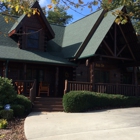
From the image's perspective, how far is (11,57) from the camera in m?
14.0

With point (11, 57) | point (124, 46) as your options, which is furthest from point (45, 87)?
point (124, 46)

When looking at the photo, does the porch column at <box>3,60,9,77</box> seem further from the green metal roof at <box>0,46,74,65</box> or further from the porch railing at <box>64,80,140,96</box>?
the porch railing at <box>64,80,140,96</box>

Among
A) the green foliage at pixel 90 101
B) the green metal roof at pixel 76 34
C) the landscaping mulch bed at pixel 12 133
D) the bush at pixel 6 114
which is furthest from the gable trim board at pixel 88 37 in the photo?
the landscaping mulch bed at pixel 12 133

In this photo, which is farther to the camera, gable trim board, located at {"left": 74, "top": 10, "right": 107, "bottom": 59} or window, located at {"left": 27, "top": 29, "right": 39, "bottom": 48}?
window, located at {"left": 27, "top": 29, "right": 39, "bottom": 48}

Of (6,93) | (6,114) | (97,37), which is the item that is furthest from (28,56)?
(6,114)

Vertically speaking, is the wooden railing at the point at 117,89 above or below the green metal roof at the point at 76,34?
below

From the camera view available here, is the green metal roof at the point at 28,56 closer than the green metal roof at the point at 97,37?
Yes

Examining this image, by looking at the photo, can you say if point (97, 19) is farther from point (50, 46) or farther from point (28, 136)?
point (28, 136)

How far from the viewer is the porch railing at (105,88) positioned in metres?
14.2

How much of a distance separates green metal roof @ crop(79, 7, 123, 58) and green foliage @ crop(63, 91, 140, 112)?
9.82ft

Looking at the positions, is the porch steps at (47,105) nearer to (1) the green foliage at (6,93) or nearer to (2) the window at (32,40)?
(1) the green foliage at (6,93)

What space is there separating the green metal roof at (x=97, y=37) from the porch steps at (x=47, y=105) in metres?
3.87

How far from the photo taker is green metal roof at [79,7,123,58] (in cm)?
1487

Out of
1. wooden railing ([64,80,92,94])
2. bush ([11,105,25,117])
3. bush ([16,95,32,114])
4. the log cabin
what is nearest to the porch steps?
bush ([16,95,32,114])
